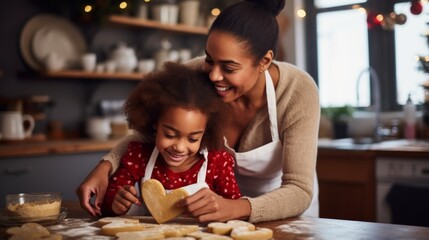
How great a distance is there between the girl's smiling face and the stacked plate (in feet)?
7.58

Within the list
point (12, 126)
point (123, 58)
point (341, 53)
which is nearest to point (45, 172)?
point (12, 126)

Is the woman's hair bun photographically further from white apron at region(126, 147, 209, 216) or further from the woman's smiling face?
white apron at region(126, 147, 209, 216)

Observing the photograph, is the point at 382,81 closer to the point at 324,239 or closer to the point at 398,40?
the point at 398,40

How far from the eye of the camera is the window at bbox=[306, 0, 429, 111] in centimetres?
423

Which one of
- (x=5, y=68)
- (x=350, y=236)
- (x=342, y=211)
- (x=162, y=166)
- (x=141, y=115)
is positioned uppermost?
(x=5, y=68)

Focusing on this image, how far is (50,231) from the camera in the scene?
137 centimetres

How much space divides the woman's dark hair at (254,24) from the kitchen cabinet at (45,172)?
1.83 meters

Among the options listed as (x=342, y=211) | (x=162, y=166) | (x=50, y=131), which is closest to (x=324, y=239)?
(x=162, y=166)

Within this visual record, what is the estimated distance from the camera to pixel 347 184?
139 inches

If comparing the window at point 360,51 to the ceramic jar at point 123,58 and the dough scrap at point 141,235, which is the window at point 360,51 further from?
the dough scrap at point 141,235

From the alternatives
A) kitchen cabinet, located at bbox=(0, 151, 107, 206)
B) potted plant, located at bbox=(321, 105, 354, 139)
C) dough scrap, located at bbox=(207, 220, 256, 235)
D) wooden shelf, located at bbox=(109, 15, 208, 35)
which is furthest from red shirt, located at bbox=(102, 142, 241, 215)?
potted plant, located at bbox=(321, 105, 354, 139)

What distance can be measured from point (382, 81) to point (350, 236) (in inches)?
130

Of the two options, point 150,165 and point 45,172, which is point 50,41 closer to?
point 45,172

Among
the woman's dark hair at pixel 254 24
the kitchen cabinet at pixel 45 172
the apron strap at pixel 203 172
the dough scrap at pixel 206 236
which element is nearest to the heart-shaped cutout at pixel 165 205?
the dough scrap at pixel 206 236
